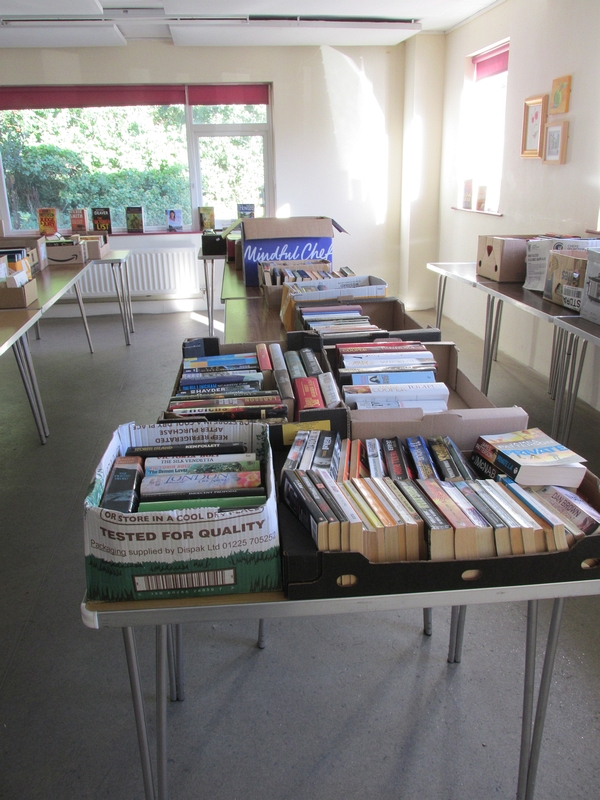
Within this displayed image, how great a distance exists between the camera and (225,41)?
5816mm

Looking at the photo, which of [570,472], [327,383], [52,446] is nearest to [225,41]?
[52,446]

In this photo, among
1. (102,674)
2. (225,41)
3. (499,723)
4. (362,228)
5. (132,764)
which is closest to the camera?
(132,764)

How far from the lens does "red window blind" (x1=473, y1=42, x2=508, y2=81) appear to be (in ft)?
16.4

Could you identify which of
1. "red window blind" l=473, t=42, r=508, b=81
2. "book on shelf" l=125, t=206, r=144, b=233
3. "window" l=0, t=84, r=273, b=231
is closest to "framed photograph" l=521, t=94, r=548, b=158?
"red window blind" l=473, t=42, r=508, b=81

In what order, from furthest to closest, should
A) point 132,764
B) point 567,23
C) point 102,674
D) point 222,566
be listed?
1. point 567,23
2. point 102,674
3. point 132,764
4. point 222,566

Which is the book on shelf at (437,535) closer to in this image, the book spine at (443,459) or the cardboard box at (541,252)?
the book spine at (443,459)

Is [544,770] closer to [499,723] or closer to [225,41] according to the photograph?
[499,723]

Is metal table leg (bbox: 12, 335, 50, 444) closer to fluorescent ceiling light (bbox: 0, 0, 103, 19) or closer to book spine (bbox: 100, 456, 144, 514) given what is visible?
book spine (bbox: 100, 456, 144, 514)

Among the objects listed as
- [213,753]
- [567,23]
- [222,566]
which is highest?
[567,23]

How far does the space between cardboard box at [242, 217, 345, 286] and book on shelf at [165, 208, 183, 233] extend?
3.40 meters

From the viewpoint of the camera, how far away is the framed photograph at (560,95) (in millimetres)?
3906

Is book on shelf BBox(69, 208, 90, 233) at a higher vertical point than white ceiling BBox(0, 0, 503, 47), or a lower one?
lower

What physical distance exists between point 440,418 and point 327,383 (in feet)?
1.05

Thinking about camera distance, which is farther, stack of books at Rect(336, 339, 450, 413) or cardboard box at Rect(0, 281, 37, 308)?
cardboard box at Rect(0, 281, 37, 308)
